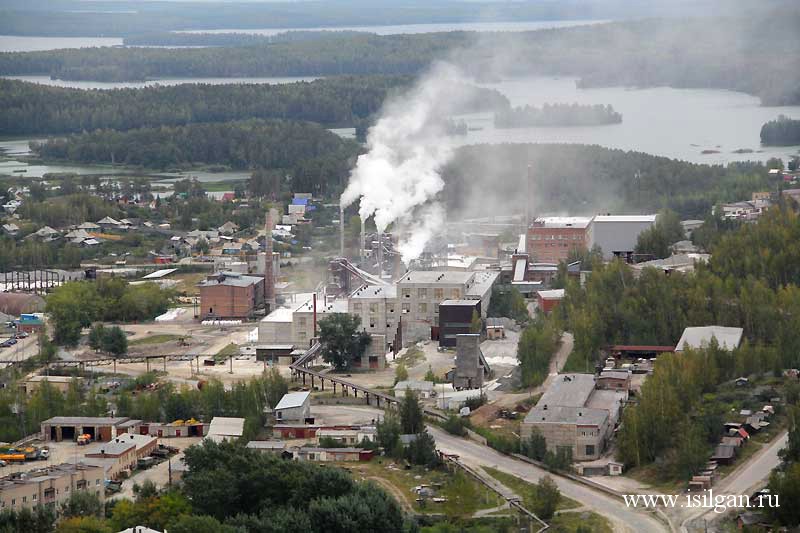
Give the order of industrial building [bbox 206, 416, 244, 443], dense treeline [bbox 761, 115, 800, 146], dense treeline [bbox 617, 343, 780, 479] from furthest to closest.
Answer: dense treeline [bbox 761, 115, 800, 146]
industrial building [bbox 206, 416, 244, 443]
dense treeline [bbox 617, 343, 780, 479]

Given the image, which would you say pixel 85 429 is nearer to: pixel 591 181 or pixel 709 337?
pixel 709 337

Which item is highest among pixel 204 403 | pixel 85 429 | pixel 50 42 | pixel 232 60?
pixel 50 42

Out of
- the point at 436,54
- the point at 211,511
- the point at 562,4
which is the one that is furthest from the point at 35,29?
the point at 211,511

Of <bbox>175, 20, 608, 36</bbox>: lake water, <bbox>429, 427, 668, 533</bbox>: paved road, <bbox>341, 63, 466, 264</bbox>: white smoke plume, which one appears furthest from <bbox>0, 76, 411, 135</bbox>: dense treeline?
<bbox>429, 427, 668, 533</bbox>: paved road

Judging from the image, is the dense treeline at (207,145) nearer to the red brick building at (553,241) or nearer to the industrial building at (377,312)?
the red brick building at (553,241)

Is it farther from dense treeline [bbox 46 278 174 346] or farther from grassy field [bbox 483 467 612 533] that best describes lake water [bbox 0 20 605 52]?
grassy field [bbox 483 467 612 533]

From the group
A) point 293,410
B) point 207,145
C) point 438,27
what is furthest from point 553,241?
point 438,27
